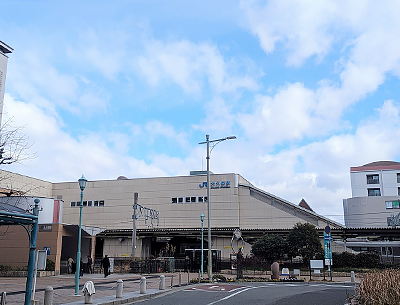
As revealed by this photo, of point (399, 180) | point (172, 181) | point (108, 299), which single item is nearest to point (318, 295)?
point (108, 299)

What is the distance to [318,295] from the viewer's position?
18266mm

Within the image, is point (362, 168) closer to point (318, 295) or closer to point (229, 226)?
point (229, 226)

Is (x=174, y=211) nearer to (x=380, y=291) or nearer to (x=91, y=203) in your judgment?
(x=91, y=203)

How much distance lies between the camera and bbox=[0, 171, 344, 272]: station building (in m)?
53.9

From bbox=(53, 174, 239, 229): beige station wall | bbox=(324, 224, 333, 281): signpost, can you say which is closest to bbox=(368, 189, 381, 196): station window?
bbox=(53, 174, 239, 229): beige station wall

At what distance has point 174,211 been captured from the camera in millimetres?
58344

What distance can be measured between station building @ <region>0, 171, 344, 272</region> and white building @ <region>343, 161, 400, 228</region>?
1835cm

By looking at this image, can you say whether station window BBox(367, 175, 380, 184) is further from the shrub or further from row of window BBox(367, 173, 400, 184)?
the shrub

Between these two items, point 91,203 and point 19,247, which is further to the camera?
point 91,203

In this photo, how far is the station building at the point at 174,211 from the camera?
53938 mm

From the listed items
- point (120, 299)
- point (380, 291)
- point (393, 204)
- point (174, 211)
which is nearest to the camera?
point (380, 291)

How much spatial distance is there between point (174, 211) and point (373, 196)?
33.7 metres

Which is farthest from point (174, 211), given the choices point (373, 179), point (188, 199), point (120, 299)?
point (120, 299)

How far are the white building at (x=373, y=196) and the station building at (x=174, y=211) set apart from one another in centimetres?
1835
